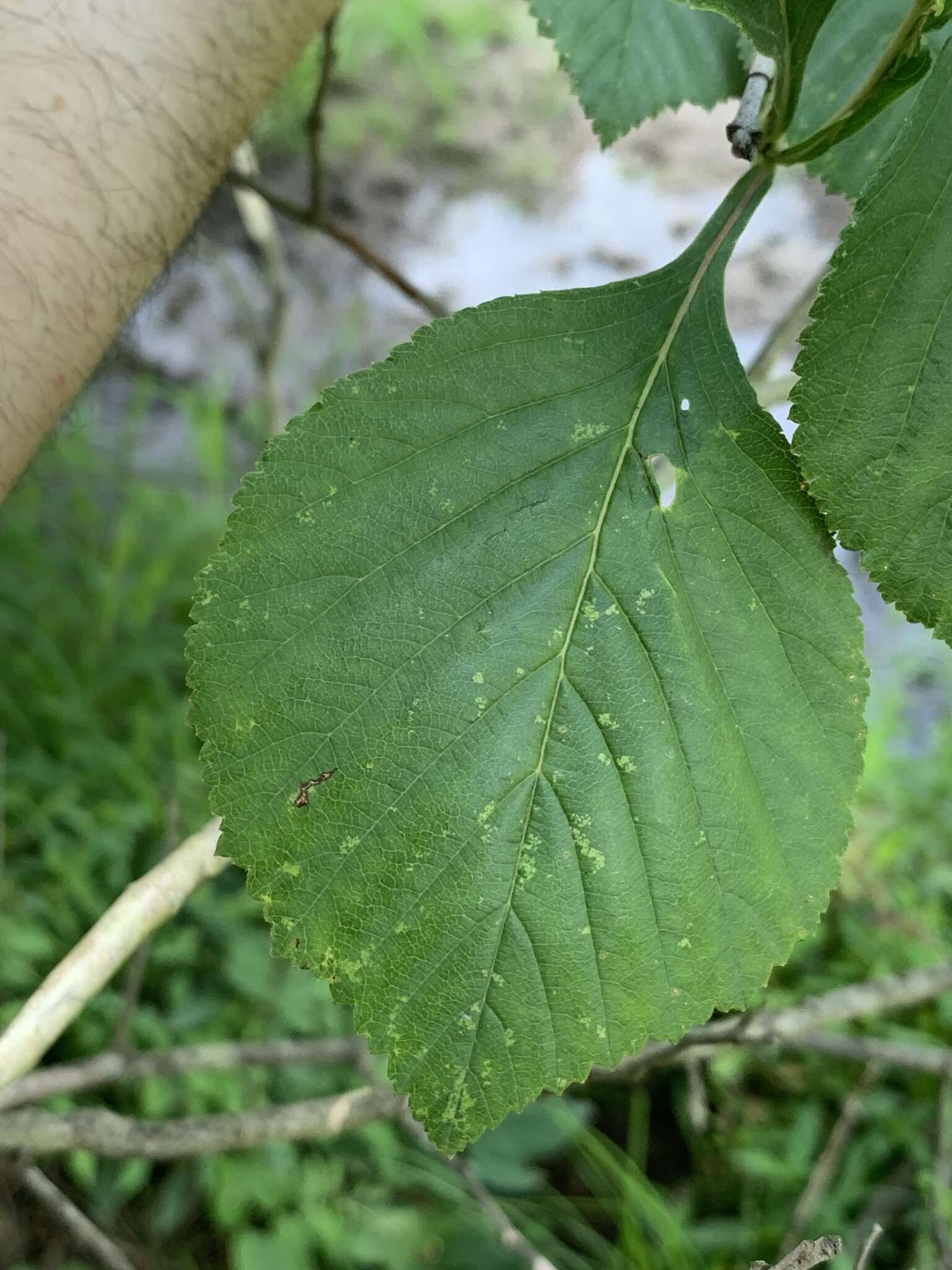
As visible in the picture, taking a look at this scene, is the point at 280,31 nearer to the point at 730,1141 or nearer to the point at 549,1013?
the point at 549,1013

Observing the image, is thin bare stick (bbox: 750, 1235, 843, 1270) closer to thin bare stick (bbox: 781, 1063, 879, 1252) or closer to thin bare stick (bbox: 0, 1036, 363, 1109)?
thin bare stick (bbox: 0, 1036, 363, 1109)

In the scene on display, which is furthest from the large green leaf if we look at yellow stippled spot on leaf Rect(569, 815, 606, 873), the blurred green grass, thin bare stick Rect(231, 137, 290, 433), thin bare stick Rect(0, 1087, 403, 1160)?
thin bare stick Rect(231, 137, 290, 433)

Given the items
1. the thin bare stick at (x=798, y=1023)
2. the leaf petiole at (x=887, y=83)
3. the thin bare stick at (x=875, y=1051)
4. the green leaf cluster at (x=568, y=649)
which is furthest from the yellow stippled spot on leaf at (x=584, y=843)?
the thin bare stick at (x=875, y=1051)

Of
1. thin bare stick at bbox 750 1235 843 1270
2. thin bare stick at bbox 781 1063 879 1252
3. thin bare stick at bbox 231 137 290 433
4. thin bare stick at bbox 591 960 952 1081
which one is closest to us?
thin bare stick at bbox 750 1235 843 1270

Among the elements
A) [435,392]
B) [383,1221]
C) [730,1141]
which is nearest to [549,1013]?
[435,392]

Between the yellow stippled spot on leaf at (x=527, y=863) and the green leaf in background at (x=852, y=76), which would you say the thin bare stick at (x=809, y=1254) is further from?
the green leaf in background at (x=852, y=76)

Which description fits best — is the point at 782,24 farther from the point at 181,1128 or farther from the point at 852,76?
the point at 181,1128
